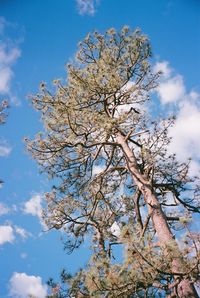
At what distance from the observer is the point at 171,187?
6.29 metres

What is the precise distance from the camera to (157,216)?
17.0 feet

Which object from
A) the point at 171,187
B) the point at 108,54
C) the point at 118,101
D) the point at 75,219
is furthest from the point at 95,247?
the point at 108,54

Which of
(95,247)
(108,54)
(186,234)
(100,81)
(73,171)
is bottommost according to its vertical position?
(186,234)

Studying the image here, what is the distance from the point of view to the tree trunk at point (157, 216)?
4.08m

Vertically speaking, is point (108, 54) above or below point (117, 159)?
above

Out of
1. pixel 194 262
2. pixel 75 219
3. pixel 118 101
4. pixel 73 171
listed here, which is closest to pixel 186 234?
pixel 194 262

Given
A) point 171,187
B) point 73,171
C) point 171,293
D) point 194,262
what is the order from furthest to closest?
Result: point 73,171 → point 171,187 → point 171,293 → point 194,262

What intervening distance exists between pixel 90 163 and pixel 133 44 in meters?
3.04

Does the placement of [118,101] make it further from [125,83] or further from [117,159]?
[117,159]

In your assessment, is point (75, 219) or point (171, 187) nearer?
point (171, 187)

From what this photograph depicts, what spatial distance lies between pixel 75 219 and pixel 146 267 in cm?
334

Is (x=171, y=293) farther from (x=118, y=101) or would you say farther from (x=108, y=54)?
(x=108, y=54)

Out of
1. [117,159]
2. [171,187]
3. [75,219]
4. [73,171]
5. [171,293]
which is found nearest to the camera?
[171,293]

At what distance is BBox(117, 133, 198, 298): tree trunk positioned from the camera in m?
4.08
